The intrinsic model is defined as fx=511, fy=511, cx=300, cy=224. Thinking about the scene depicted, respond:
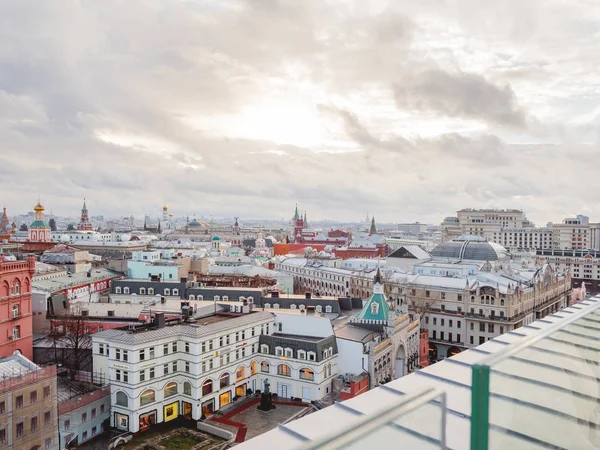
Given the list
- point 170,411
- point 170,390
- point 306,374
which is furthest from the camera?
point 306,374

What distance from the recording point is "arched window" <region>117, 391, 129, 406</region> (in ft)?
107

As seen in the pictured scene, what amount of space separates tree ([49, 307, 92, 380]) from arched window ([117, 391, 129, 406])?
610 centimetres

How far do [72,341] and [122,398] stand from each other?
1134 cm

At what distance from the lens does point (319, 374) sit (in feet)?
122

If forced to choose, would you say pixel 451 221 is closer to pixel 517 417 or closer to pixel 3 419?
pixel 3 419

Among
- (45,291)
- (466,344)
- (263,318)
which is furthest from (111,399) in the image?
(466,344)

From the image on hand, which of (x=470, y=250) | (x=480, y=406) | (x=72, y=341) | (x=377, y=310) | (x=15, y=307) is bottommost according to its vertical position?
(x=72, y=341)

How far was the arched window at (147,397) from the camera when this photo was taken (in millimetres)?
32844

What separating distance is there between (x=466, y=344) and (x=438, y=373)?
52152mm

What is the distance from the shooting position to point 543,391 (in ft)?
15.0

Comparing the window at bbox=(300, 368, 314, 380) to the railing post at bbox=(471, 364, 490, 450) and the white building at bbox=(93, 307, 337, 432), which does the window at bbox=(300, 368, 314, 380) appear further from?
the railing post at bbox=(471, 364, 490, 450)

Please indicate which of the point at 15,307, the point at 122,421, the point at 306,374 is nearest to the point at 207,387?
the point at 122,421

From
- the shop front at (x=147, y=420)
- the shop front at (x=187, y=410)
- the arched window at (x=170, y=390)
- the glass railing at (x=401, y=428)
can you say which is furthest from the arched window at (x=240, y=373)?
the glass railing at (x=401, y=428)

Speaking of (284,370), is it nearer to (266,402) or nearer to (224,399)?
(266,402)
